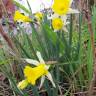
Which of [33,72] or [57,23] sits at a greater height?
[57,23]

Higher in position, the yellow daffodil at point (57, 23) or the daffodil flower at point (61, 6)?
the daffodil flower at point (61, 6)

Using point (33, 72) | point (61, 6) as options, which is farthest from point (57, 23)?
point (33, 72)

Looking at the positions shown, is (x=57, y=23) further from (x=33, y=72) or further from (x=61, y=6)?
(x=33, y=72)

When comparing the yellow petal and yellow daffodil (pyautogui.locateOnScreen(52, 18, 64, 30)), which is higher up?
yellow daffodil (pyautogui.locateOnScreen(52, 18, 64, 30))

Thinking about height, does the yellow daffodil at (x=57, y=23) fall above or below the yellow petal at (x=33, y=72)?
above

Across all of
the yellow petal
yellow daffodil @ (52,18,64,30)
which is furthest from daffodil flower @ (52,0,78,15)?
the yellow petal

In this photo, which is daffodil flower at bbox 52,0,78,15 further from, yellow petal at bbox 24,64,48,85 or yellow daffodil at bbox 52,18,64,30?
yellow petal at bbox 24,64,48,85

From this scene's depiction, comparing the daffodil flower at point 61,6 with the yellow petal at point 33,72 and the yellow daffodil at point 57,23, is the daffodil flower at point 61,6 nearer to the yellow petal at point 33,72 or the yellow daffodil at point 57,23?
the yellow daffodil at point 57,23

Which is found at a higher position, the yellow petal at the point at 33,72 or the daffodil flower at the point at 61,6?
the daffodil flower at the point at 61,6

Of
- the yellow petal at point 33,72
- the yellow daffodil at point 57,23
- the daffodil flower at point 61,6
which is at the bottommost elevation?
the yellow petal at point 33,72

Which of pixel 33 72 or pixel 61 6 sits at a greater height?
pixel 61 6

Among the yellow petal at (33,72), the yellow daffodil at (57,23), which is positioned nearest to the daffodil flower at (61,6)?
the yellow daffodil at (57,23)

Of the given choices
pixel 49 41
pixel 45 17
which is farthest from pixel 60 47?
pixel 45 17

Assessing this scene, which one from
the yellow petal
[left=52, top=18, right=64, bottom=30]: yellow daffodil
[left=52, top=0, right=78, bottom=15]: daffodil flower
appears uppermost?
[left=52, top=0, right=78, bottom=15]: daffodil flower
